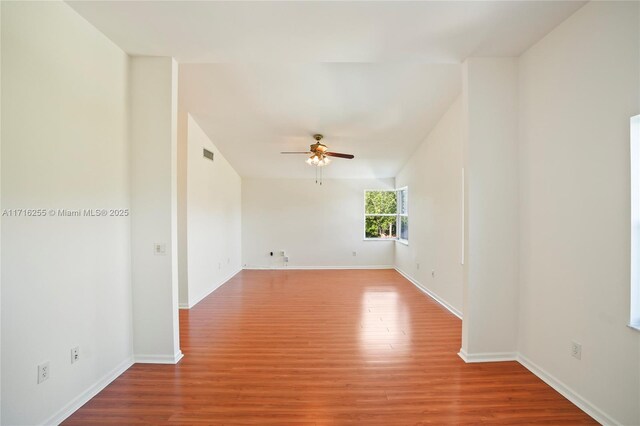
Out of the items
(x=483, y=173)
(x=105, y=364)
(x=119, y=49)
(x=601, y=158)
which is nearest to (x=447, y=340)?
(x=483, y=173)

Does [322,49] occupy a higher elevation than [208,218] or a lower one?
higher

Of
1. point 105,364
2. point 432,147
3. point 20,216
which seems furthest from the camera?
point 432,147

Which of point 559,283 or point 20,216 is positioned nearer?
point 20,216

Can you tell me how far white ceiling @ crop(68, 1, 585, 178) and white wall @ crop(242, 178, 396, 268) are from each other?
2.60m

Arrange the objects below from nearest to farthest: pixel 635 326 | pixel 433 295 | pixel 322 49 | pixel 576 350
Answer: pixel 635 326 < pixel 576 350 < pixel 322 49 < pixel 433 295

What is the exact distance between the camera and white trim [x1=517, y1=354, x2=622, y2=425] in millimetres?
1780

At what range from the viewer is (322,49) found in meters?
2.42

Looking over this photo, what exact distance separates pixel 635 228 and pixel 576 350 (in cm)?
98

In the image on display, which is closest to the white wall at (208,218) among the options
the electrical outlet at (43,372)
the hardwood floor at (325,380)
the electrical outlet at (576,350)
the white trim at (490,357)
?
the hardwood floor at (325,380)

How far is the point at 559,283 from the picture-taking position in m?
2.14

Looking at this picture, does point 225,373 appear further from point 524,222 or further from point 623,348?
point 524,222

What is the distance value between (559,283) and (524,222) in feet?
1.93

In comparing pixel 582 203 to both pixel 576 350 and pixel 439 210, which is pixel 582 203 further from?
pixel 439 210

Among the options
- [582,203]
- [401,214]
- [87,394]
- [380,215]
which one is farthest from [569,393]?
[380,215]
